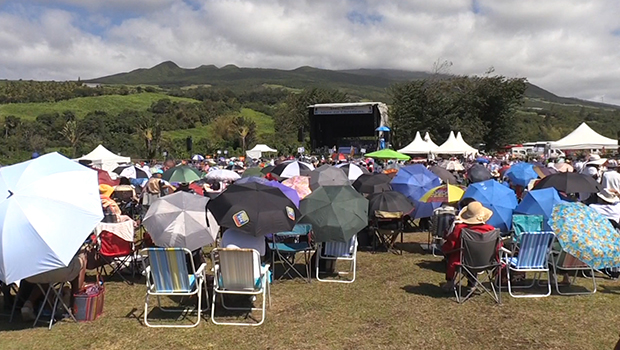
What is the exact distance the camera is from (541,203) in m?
6.95

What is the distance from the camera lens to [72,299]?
17.2 feet

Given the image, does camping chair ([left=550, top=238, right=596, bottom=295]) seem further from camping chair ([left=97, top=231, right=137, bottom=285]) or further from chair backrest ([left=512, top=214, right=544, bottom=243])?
camping chair ([left=97, top=231, right=137, bottom=285])

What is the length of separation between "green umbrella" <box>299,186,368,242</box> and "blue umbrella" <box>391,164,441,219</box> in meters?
2.94

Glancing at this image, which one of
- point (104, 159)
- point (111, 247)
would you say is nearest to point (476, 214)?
point (111, 247)

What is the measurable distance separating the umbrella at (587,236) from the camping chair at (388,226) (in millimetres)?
2673

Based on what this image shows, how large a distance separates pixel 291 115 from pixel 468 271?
183ft

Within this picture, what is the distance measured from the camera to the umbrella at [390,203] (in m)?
7.78

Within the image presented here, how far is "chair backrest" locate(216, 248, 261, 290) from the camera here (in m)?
4.87

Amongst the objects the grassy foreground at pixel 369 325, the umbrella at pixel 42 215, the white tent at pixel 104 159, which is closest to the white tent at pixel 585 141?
the grassy foreground at pixel 369 325

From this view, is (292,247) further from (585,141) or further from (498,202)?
(585,141)

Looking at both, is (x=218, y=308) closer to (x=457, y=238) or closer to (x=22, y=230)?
(x=22, y=230)

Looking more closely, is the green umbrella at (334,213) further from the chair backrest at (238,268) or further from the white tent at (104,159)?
the white tent at (104,159)

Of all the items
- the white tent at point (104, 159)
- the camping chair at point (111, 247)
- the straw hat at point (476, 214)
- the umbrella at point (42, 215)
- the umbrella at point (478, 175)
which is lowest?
the white tent at point (104, 159)

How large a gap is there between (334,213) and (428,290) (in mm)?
1540
